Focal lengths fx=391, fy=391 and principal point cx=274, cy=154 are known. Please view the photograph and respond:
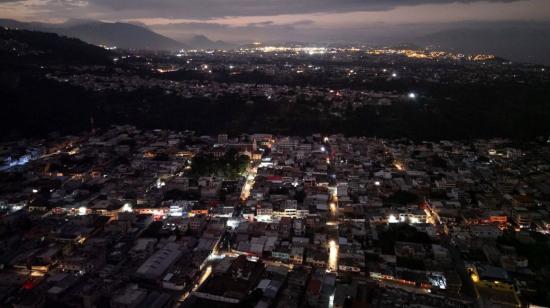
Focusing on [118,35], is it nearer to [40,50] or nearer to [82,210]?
[40,50]

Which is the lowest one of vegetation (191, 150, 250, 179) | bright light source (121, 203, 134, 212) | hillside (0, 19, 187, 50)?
bright light source (121, 203, 134, 212)

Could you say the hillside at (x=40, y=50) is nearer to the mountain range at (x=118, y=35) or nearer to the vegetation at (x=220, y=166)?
the vegetation at (x=220, y=166)

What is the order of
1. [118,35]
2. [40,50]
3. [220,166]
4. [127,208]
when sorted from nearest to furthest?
[127,208], [220,166], [40,50], [118,35]

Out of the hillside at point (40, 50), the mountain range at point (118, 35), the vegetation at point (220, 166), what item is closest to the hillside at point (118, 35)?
the mountain range at point (118, 35)

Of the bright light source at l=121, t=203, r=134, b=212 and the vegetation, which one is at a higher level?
the vegetation

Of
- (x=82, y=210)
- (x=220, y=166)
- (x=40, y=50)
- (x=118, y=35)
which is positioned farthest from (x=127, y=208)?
(x=118, y=35)

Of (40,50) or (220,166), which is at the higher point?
(40,50)

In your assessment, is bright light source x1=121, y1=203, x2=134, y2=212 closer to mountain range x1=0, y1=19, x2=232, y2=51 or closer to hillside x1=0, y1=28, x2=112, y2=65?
hillside x1=0, y1=28, x2=112, y2=65

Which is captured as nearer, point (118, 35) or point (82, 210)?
point (82, 210)

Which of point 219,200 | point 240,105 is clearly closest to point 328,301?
point 219,200

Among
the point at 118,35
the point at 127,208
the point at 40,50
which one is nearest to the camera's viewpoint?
the point at 127,208

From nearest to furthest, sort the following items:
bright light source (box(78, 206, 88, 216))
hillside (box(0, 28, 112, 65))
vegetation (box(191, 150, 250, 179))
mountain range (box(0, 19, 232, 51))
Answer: bright light source (box(78, 206, 88, 216))
vegetation (box(191, 150, 250, 179))
hillside (box(0, 28, 112, 65))
mountain range (box(0, 19, 232, 51))

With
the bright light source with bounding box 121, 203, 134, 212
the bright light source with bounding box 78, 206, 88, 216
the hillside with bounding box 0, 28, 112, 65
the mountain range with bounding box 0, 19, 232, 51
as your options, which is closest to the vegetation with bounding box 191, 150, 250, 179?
the bright light source with bounding box 121, 203, 134, 212
